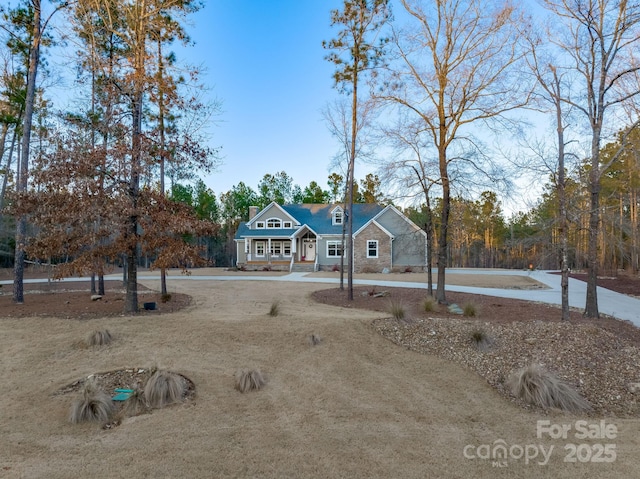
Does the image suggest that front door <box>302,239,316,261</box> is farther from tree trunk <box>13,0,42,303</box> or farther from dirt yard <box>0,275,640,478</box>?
dirt yard <box>0,275,640,478</box>

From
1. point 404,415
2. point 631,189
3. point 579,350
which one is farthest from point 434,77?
point 631,189

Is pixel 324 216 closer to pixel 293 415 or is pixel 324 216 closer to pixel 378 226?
pixel 378 226

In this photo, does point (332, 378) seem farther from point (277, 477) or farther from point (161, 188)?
point (161, 188)

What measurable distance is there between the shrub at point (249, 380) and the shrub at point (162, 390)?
29.4 inches

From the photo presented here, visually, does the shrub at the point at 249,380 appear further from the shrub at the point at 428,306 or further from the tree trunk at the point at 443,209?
the tree trunk at the point at 443,209

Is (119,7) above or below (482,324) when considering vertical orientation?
above

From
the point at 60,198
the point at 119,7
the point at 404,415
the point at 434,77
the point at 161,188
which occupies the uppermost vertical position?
the point at 119,7

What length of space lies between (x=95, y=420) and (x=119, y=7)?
9788 mm

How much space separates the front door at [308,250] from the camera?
30391 millimetres

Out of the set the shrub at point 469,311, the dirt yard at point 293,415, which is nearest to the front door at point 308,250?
the shrub at point 469,311

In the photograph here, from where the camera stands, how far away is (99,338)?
661 centimetres

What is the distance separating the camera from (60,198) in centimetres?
794

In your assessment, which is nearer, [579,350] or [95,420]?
[95,420]

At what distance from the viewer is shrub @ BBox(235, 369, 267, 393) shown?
509cm
